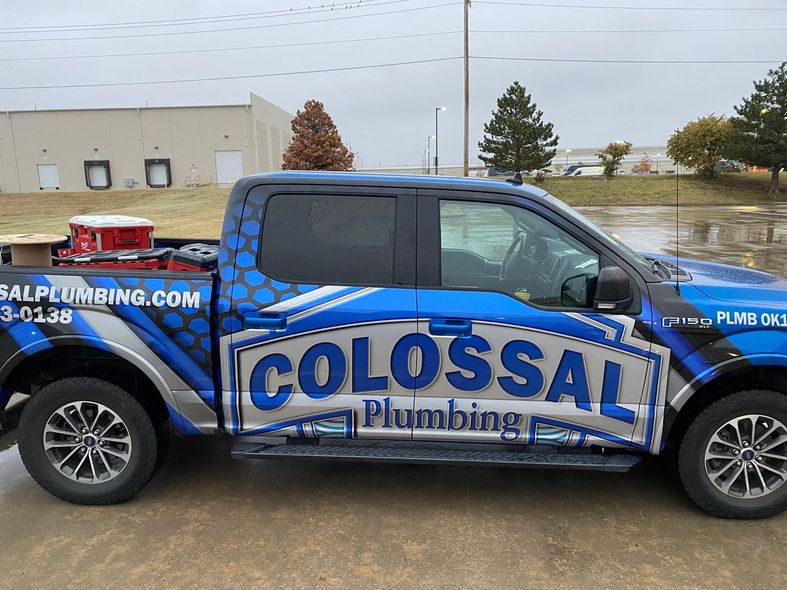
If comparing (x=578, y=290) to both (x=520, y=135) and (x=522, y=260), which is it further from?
(x=520, y=135)

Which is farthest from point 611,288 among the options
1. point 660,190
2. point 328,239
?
point 660,190

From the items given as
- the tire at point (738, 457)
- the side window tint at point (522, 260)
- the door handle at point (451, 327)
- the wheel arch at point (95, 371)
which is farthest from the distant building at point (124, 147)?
the tire at point (738, 457)

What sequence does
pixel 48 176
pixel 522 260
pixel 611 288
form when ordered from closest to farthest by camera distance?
pixel 611 288
pixel 522 260
pixel 48 176

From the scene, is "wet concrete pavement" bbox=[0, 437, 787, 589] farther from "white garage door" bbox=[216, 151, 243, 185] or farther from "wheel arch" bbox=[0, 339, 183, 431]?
"white garage door" bbox=[216, 151, 243, 185]

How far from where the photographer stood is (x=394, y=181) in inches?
126

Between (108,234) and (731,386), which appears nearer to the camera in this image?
(731,386)

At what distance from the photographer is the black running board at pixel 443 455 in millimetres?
3111

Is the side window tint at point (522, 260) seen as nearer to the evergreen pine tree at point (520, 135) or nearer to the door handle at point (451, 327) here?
the door handle at point (451, 327)

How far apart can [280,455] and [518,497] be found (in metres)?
1.44

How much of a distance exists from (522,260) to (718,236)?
1758 cm

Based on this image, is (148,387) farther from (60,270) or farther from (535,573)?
(535,573)

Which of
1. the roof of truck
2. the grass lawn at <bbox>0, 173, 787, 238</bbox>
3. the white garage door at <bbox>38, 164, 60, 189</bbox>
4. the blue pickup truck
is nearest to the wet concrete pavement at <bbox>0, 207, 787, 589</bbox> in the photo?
the blue pickup truck

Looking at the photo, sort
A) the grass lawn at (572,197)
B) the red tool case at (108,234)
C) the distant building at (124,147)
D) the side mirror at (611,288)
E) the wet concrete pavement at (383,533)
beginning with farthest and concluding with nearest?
the distant building at (124,147), the grass lawn at (572,197), the red tool case at (108,234), the side mirror at (611,288), the wet concrete pavement at (383,533)

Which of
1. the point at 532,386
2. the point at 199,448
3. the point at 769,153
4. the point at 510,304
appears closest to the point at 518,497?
the point at 532,386
